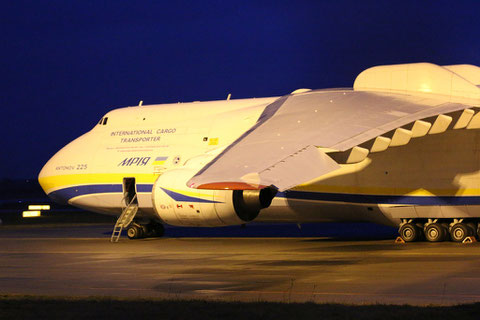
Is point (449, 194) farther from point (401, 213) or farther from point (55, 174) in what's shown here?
point (55, 174)

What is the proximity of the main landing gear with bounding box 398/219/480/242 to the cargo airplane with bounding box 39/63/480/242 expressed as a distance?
0.09 feet

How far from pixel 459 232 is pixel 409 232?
4.16 feet

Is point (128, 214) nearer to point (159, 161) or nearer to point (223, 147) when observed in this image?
point (159, 161)

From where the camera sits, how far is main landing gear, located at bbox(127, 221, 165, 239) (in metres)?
25.0

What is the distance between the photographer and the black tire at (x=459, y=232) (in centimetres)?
1966

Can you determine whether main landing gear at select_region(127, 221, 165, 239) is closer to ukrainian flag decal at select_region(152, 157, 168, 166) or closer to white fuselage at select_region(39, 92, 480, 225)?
white fuselage at select_region(39, 92, 480, 225)

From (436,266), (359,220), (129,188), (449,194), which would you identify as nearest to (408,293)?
(436,266)

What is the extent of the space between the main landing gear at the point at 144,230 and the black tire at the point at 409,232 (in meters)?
8.64

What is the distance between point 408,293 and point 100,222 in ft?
94.1

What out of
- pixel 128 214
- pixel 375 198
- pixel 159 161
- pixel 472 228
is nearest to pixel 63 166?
pixel 128 214

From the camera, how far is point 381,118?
49.4 feet

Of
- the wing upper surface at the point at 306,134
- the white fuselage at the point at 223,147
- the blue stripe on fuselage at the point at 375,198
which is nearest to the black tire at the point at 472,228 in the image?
the white fuselage at the point at 223,147

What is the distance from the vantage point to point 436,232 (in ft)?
65.6

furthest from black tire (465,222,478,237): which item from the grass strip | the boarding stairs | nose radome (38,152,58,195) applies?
nose radome (38,152,58,195)
